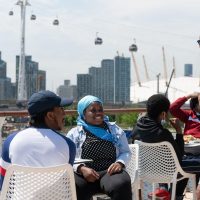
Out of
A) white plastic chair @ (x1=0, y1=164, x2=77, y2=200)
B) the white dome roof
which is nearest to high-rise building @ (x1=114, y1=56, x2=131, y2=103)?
the white dome roof

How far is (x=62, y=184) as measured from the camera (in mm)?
3000

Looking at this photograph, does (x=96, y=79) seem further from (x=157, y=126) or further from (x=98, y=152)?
(x=98, y=152)

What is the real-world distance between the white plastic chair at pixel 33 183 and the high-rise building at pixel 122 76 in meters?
88.4

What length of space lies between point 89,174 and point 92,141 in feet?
1.18

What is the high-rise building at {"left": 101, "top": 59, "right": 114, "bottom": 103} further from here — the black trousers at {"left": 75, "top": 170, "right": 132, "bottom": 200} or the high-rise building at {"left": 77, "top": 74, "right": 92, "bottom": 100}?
the black trousers at {"left": 75, "top": 170, "right": 132, "bottom": 200}

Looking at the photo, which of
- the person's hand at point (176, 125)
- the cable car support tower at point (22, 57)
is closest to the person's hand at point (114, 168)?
the person's hand at point (176, 125)

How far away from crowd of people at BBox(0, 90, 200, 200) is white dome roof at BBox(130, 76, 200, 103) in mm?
60834

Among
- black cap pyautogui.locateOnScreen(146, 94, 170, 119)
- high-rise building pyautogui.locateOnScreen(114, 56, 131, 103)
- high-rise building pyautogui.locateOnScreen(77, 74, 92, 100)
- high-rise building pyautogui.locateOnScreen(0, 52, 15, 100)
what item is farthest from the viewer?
high-rise building pyautogui.locateOnScreen(114, 56, 131, 103)

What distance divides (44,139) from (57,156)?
119mm

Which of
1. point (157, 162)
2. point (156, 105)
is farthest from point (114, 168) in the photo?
point (156, 105)

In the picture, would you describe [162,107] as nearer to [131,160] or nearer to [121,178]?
[131,160]

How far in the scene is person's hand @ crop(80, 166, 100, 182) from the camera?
13.1 feet

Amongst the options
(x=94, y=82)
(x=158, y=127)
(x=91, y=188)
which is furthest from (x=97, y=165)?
(x=94, y=82)

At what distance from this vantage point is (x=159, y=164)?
4.51 metres
